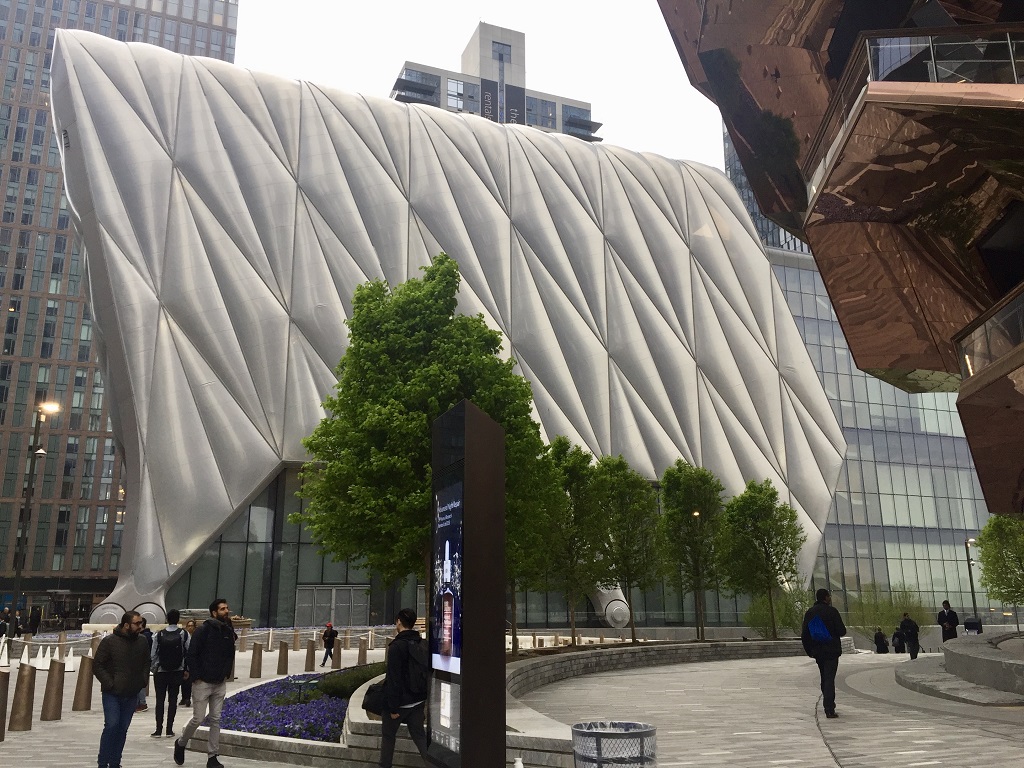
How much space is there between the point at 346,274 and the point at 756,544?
2416cm

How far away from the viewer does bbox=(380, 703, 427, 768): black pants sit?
27.5 ft

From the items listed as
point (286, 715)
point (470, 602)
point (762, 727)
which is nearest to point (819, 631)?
point (762, 727)

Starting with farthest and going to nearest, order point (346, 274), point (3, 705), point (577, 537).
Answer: point (346, 274) < point (577, 537) < point (3, 705)

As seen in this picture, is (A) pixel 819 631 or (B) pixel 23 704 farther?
(B) pixel 23 704

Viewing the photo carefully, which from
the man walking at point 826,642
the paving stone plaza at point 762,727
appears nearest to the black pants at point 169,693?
the paving stone plaza at point 762,727

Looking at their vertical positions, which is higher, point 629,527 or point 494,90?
point 494,90

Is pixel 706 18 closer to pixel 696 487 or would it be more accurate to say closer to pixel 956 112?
pixel 956 112

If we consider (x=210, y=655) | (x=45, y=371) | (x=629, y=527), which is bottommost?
(x=210, y=655)

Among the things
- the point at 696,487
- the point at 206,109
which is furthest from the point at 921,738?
the point at 206,109

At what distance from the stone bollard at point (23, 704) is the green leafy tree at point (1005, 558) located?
41.9 m

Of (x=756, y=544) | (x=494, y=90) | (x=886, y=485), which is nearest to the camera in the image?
(x=756, y=544)

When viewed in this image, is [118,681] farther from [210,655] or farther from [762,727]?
[762,727]

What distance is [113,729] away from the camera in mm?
8891

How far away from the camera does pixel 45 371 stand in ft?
314
